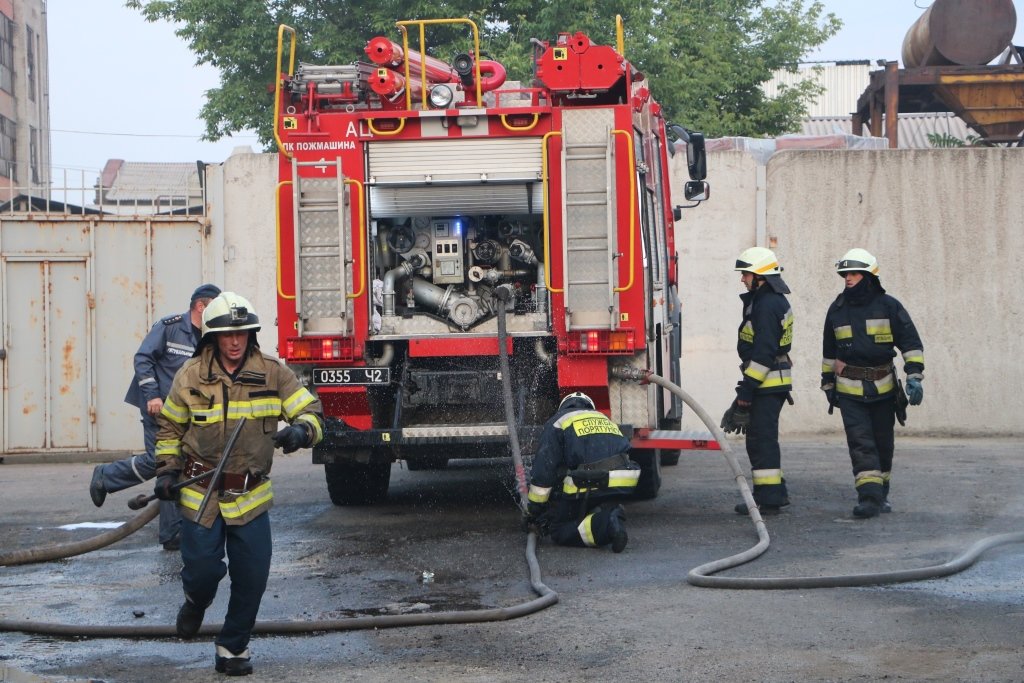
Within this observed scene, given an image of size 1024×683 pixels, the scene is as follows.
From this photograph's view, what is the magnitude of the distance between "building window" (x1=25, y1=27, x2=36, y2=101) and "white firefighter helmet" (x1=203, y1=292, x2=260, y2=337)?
132 ft

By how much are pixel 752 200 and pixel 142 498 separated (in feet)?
32.6

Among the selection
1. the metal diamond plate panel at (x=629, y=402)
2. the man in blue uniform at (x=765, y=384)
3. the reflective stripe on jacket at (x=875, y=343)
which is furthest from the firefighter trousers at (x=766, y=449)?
the metal diamond plate panel at (x=629, y=402)

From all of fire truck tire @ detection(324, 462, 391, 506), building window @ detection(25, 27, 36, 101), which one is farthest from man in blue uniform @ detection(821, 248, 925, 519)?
building window @ detection(25, 27, 36, 101)

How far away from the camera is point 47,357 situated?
1416 cm

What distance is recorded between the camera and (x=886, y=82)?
64.2 ft

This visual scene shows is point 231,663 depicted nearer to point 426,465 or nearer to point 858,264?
point 858,264

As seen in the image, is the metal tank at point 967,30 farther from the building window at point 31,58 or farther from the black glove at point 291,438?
the building window at point 31,58

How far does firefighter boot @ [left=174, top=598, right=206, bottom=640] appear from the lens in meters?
5.56

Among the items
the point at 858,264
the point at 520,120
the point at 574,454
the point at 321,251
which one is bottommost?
the point at 574,454

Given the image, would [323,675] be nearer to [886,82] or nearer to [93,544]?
[93,544]

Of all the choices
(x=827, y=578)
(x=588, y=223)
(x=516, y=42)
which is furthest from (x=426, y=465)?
(x=516, y=42)

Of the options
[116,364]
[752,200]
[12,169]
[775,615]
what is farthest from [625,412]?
[12,169]

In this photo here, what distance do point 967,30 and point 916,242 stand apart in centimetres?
604

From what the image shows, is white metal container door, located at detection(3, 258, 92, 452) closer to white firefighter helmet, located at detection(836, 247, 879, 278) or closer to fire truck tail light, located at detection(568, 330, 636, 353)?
fire truck tail light, located at detection(568, 330, 636, 353)
